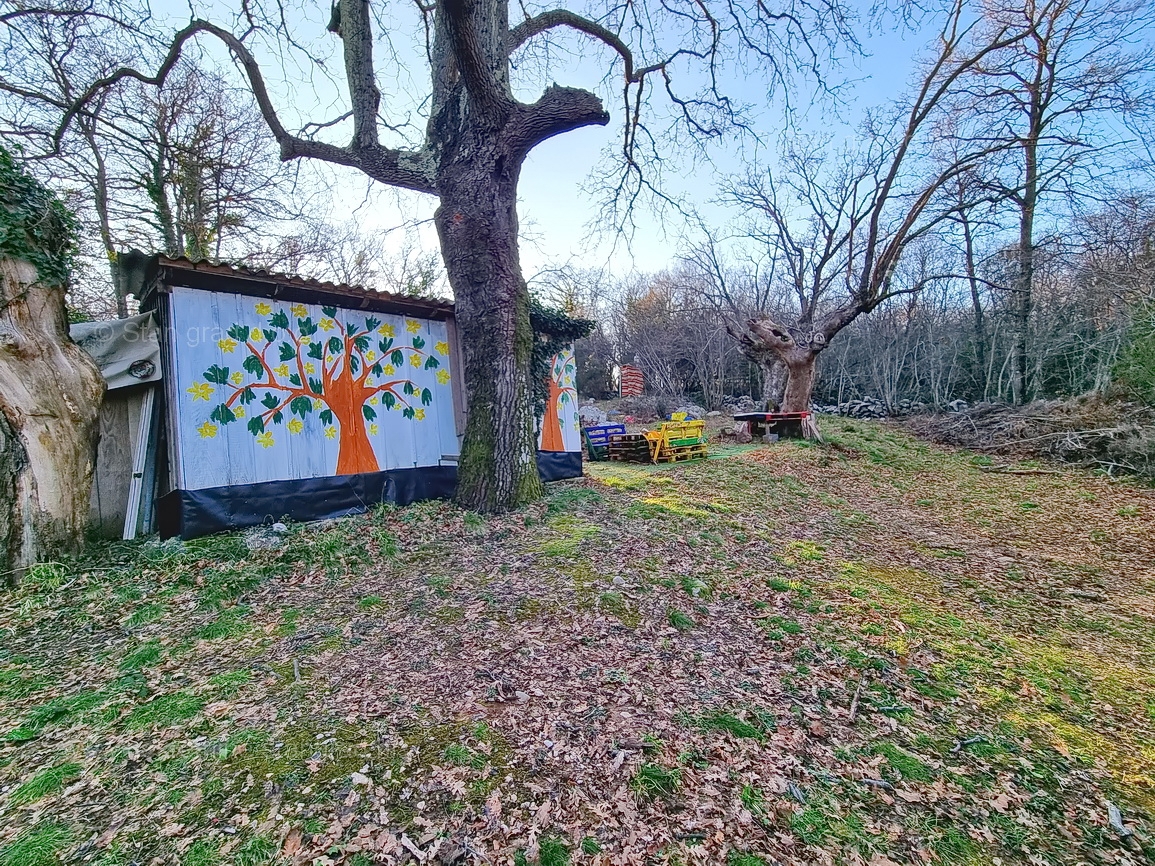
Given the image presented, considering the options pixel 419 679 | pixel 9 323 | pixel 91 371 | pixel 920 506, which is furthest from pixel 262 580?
pixel 920 506

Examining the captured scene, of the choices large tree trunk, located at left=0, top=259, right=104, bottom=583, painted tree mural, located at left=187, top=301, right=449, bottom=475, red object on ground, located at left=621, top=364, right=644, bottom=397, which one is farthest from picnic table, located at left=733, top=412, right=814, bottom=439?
large tree trunk, located at left=0, top=259, right=104, bottom=583

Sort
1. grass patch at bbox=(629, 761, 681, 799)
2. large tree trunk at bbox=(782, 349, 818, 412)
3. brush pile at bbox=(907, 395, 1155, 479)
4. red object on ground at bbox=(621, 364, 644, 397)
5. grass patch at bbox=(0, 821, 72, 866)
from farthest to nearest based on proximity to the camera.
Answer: red object on ground at bbox=(621, 364, 644, 397) < large tree trunk at bbox=(782, 349, 818, 412) < brush pile at bbox=(907, 395, 1155, 479) < grass patch at bbox=(629, 761, 681, 799) < grass patch at bbox=(0, 821, 72, 866)

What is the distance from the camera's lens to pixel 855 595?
3932 millimetres

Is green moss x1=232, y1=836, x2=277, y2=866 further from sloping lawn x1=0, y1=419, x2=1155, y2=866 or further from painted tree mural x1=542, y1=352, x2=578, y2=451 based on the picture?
painted tree mural x1=542, y1=352, x2=578, y2=451

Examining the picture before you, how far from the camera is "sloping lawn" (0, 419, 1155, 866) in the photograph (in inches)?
72.4

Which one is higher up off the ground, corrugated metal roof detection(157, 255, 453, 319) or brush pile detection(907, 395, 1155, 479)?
corrugated metal roof detection(157, 255, 453, 319)

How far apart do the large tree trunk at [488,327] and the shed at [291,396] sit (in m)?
1.31

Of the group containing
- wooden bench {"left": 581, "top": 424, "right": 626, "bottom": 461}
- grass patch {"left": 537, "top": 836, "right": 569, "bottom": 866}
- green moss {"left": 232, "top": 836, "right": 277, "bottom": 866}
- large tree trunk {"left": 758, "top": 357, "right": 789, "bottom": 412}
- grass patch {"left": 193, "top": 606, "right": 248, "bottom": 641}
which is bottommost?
grass patch {"left": 537, "top": 836, "right": 569, "bottom": 866}

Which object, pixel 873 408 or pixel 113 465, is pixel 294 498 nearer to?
pixel 113 465

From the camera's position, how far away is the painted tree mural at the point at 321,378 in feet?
17.1

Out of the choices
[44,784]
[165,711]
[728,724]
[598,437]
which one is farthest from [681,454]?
[44,784]

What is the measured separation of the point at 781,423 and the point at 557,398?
728cm

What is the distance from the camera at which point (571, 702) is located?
2.52m

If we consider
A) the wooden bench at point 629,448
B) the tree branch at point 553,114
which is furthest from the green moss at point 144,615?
the wooden bench at point 629,448
